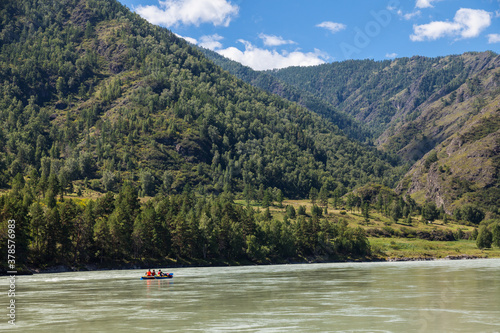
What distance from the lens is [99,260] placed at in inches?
6378

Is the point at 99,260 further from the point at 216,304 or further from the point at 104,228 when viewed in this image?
the point at 216,304

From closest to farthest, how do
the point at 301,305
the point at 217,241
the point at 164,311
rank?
the point at 164,311 < the point at 301,305 < the point at 217,241

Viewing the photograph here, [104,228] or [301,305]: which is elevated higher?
[104,228]

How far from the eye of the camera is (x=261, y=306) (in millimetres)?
71500

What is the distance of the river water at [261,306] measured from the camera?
2197 inches

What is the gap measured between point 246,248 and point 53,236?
77.5m

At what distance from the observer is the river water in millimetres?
55812

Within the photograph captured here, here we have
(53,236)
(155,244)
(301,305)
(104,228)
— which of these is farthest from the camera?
A: (155,244)

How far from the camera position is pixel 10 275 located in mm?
128000

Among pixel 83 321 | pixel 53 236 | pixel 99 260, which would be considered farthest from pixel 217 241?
pixel 83 321

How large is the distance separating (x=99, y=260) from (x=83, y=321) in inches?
4197

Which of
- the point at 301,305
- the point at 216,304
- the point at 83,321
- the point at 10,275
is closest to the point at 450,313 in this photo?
the point at 301,305

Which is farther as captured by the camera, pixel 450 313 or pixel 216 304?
pixel 216 304

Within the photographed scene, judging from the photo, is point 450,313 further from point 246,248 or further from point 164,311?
point 246,248
